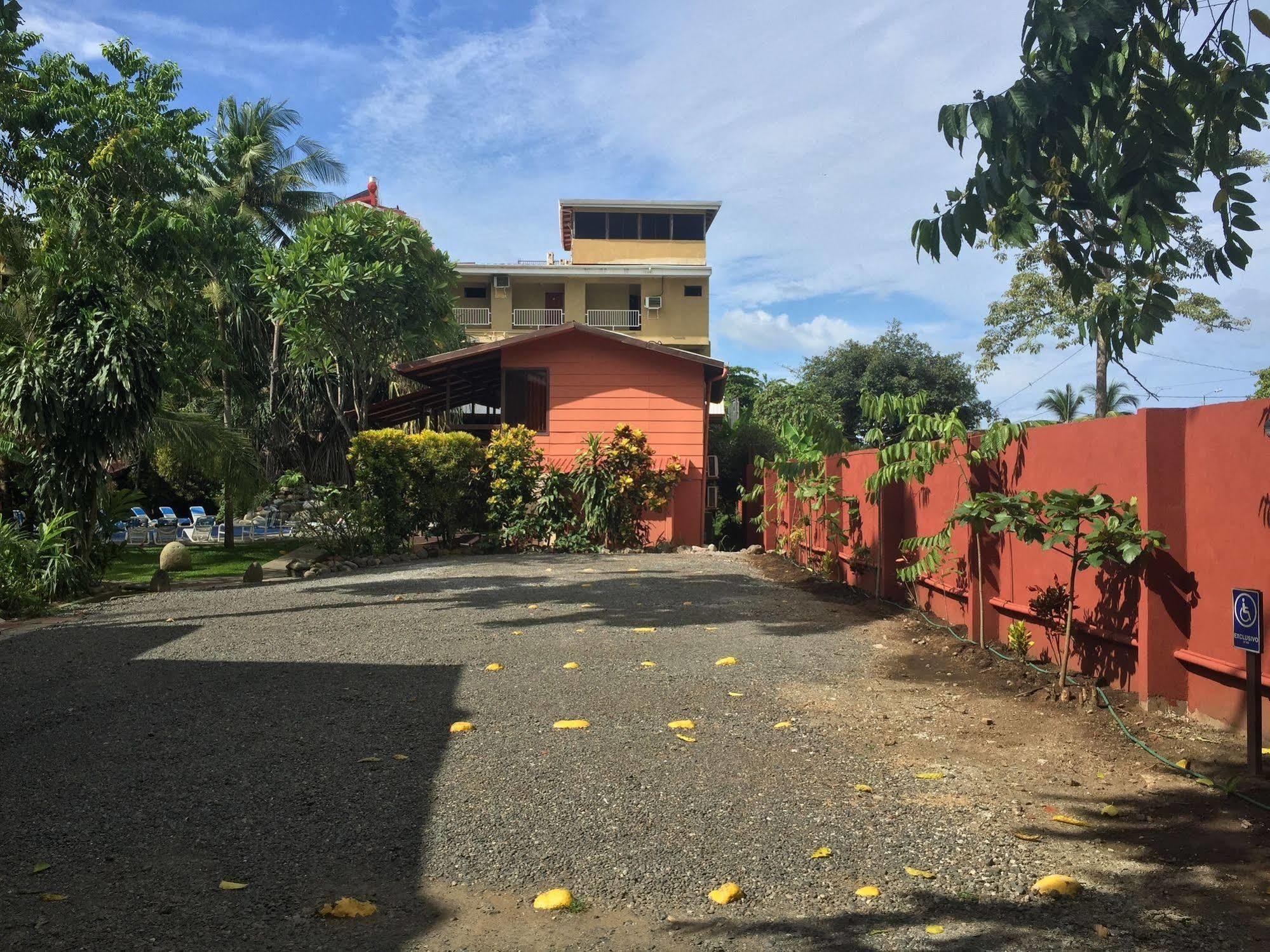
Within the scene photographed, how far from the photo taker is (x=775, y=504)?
17.1 metres

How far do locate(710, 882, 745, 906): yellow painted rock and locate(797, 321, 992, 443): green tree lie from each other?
37972 millimetres

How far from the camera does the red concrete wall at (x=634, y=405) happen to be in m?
19.5

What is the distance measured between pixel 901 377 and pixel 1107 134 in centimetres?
3801

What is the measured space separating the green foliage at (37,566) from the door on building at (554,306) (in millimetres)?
30296

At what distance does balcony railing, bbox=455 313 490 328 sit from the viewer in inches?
1614

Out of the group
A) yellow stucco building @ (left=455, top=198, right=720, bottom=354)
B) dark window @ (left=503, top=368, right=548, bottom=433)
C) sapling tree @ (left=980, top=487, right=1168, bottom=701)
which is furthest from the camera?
yellow stucco building @ (left=455, top=198, right=720, bottom=354)

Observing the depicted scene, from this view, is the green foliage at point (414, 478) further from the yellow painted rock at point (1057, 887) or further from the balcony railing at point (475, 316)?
the balcony railing at point (475, 316)

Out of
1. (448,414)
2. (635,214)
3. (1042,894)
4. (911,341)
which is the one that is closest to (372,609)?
(1042,894)

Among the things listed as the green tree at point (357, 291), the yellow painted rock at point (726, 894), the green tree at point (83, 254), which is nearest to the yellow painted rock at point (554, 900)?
the yellow painted rock at point (726, 894)

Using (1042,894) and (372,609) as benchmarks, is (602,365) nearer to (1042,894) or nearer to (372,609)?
(372,609)

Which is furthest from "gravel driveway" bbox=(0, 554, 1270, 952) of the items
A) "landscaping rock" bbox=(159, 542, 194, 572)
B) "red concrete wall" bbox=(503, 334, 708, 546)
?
"red concrete wall" bbox=(503, 334, 708, 546)

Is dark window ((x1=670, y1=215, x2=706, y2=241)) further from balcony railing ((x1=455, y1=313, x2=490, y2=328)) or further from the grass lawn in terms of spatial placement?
the grass lawn

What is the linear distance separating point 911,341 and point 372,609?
36194 mm

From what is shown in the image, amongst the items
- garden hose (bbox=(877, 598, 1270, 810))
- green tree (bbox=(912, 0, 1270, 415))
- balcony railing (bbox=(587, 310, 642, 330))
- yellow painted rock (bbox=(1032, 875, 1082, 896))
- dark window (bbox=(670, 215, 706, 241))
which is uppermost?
dark window (bbox=(670, 215, 706, 241))
